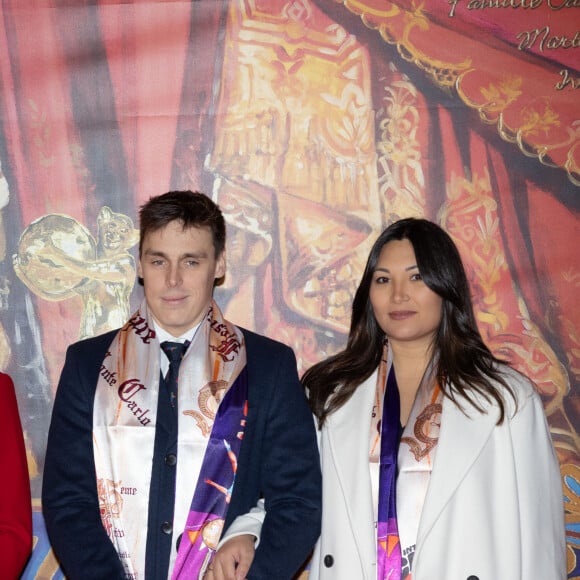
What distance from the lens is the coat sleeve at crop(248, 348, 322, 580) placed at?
214 cm

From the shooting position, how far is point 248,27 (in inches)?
120

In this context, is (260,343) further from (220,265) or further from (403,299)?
(403,299)

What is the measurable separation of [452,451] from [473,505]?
158 mm

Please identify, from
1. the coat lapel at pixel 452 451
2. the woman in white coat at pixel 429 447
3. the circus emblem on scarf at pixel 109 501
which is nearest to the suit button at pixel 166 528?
the circus emblem on scarf at pixel 109 501

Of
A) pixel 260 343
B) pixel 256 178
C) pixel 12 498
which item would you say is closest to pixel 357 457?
pixel 260 343

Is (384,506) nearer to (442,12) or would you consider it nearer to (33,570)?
(33,570)

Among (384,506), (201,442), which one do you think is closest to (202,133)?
(201,442)

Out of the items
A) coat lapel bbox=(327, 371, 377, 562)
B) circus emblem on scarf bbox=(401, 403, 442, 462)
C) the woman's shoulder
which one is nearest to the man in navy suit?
coat lapel bbox=(327, 371, 377, 562)

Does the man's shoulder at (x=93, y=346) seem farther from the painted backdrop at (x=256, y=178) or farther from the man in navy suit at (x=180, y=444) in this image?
the painted backdrop at (x=256, y=178)

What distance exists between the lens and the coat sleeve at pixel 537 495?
235 centimetres

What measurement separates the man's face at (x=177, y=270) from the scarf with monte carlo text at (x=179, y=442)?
11 centimetres

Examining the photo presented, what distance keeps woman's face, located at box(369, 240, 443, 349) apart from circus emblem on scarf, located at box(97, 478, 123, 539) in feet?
3.06

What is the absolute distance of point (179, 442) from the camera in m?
2.28

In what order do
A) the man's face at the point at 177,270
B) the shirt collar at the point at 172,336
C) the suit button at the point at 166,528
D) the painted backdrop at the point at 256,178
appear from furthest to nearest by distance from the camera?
the painted backdrop at the point at 256,178
the shirt collar at the point at 172,336
the man's face at the point at 177,270
the suit button at the point at 166,528
